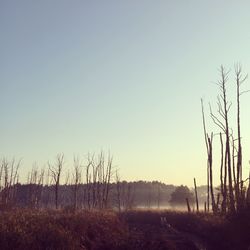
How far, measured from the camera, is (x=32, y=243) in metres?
15.0

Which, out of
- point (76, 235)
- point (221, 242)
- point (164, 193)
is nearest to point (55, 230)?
point (76, 235)

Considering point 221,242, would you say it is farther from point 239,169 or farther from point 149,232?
point 239,169

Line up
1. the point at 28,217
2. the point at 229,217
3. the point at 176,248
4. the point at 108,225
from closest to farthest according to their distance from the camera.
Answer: the point at 28,217
the point at 176,248
the point at 108,225
the point at 229,217

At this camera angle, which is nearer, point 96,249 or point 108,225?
point 96,249

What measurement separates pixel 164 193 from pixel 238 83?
4699 inches

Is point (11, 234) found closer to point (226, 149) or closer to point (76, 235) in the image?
point (76, 235)

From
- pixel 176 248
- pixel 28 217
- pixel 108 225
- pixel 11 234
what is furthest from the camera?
pixel 108 225

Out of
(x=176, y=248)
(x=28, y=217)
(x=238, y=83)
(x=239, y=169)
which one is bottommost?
(x=176, y=248)

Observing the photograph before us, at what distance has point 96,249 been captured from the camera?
17453 millimetres

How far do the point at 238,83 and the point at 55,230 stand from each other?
698 inches

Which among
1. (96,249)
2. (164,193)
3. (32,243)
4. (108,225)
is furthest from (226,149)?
(164,193)

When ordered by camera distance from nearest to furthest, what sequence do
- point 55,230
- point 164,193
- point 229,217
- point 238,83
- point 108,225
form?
point 55,230
point 108,225
point 229,217
point 238,83
point 164,193

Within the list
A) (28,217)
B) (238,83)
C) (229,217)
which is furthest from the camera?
(238,83)

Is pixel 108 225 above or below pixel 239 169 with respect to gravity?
below
